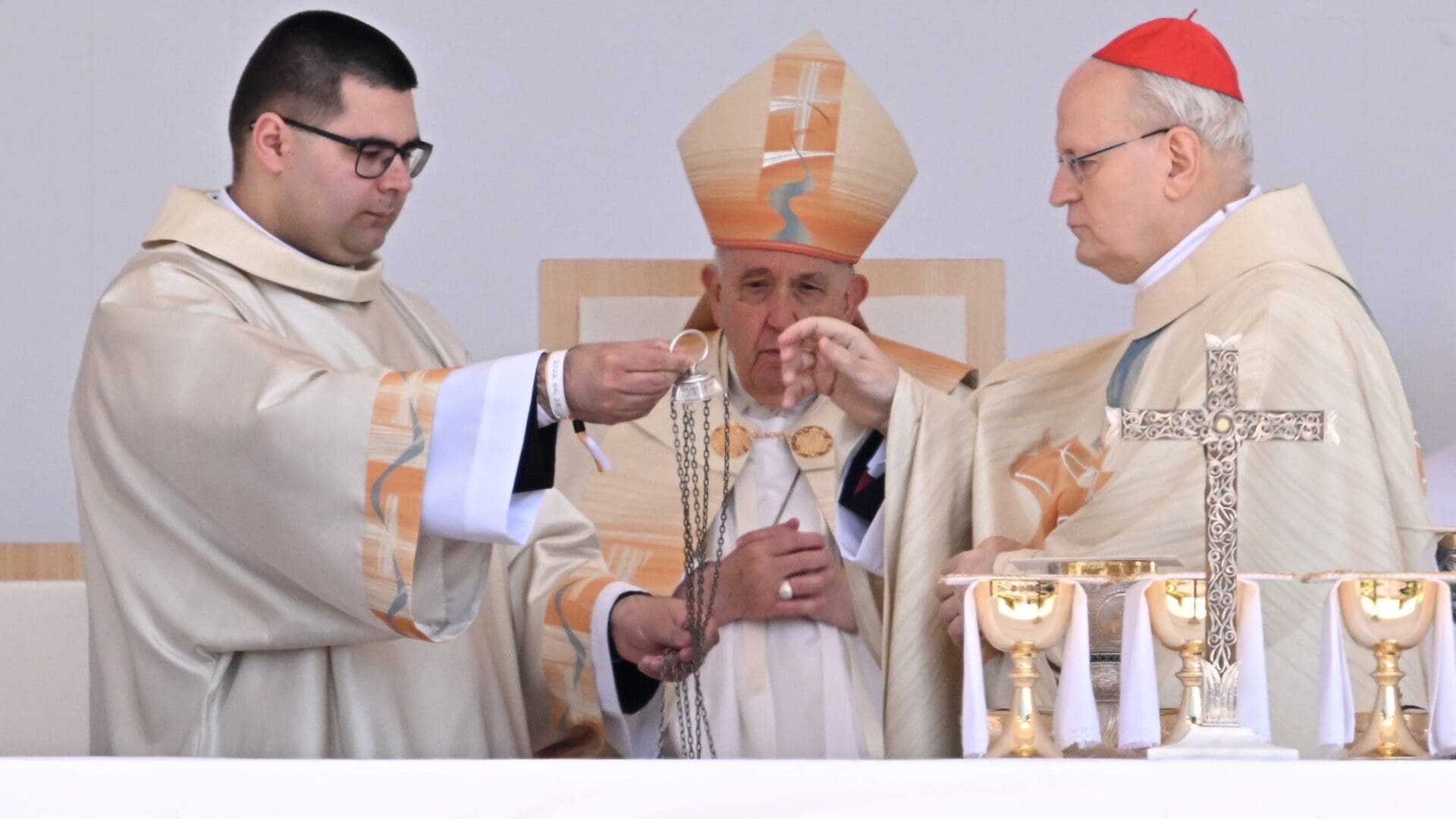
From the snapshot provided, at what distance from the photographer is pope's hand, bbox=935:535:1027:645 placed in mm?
3504

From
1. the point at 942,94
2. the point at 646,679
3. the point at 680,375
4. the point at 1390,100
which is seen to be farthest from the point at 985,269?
the point at 680,375

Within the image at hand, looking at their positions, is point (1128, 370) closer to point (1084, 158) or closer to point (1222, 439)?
point (1084, 158)

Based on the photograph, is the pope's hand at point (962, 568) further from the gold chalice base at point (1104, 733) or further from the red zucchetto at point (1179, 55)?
the red zucchetto at point (1179, 55)

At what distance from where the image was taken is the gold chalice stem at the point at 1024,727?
2748 millimetres

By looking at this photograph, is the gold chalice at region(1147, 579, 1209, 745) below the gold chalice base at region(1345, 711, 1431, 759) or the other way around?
the other way around

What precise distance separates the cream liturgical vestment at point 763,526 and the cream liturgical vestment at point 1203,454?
33 centimetres

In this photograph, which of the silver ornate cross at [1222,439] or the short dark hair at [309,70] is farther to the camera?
the short dark hair at [309,70]

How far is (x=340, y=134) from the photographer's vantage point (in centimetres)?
375

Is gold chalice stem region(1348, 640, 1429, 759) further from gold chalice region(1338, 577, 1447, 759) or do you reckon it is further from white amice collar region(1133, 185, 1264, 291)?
white amice collar region(1133, 185, 1264, 291)

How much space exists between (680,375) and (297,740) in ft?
3.04

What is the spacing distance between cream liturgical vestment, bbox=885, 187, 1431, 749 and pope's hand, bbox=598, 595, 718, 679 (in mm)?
420

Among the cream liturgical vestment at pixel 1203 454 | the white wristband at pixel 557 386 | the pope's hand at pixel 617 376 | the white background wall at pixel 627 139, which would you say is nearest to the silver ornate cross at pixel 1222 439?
the cream liturgical vestment at pixel 1203 454

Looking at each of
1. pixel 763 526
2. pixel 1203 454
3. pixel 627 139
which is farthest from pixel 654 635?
pixel 627 139

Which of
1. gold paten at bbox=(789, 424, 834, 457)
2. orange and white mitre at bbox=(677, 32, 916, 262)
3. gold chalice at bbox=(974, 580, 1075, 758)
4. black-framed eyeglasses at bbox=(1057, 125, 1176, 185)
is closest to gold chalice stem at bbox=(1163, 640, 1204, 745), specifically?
gold chalice at bbox=(974, 580, 1075, 758)
